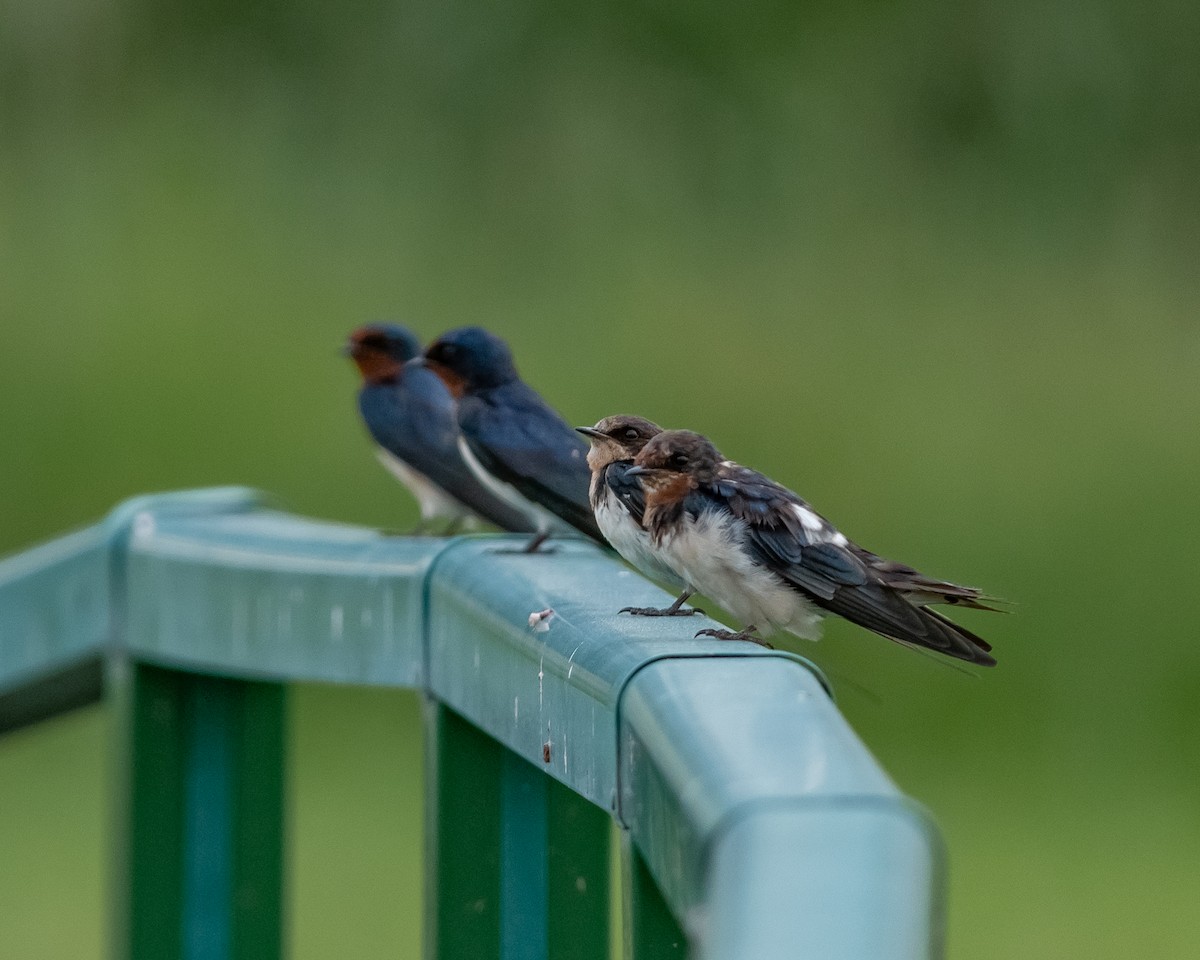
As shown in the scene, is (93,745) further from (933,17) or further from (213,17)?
(933,17)

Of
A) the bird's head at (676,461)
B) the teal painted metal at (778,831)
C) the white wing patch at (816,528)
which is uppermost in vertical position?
the teal painted metal at (778,831)

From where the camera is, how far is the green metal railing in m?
0.79

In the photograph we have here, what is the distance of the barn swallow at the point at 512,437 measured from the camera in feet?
12.5

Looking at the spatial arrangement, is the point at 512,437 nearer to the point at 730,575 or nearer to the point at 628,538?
the point at 628,538

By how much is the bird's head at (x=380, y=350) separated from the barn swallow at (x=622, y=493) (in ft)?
8.85

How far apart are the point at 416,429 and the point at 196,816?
9.02 ft

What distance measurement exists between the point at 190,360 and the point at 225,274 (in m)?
0.58

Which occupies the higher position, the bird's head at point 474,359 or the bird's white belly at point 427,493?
the bird's head at point 474,359

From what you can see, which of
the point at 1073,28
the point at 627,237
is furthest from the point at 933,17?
the point at 627,237

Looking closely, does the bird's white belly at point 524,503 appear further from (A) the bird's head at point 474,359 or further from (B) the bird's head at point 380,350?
(B) the bird's head at point 380,350

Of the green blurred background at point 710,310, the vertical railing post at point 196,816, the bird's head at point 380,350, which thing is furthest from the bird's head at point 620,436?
the bird's head at point 380,350

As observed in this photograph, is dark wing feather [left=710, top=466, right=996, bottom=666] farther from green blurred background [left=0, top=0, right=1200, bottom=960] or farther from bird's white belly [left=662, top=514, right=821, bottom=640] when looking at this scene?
green blurred background [left=0, top=0, right=1200, bottom=960]

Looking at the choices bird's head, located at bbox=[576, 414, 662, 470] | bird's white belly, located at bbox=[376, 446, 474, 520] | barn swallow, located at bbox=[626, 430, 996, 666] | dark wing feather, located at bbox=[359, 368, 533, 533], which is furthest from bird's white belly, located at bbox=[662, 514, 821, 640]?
bird's white belly, located at bbox=[376, 446, 474, 520]

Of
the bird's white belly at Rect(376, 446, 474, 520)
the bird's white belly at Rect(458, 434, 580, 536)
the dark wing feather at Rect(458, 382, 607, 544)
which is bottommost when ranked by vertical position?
the bird's white belly at Rect(376, 446, 474, 520)
